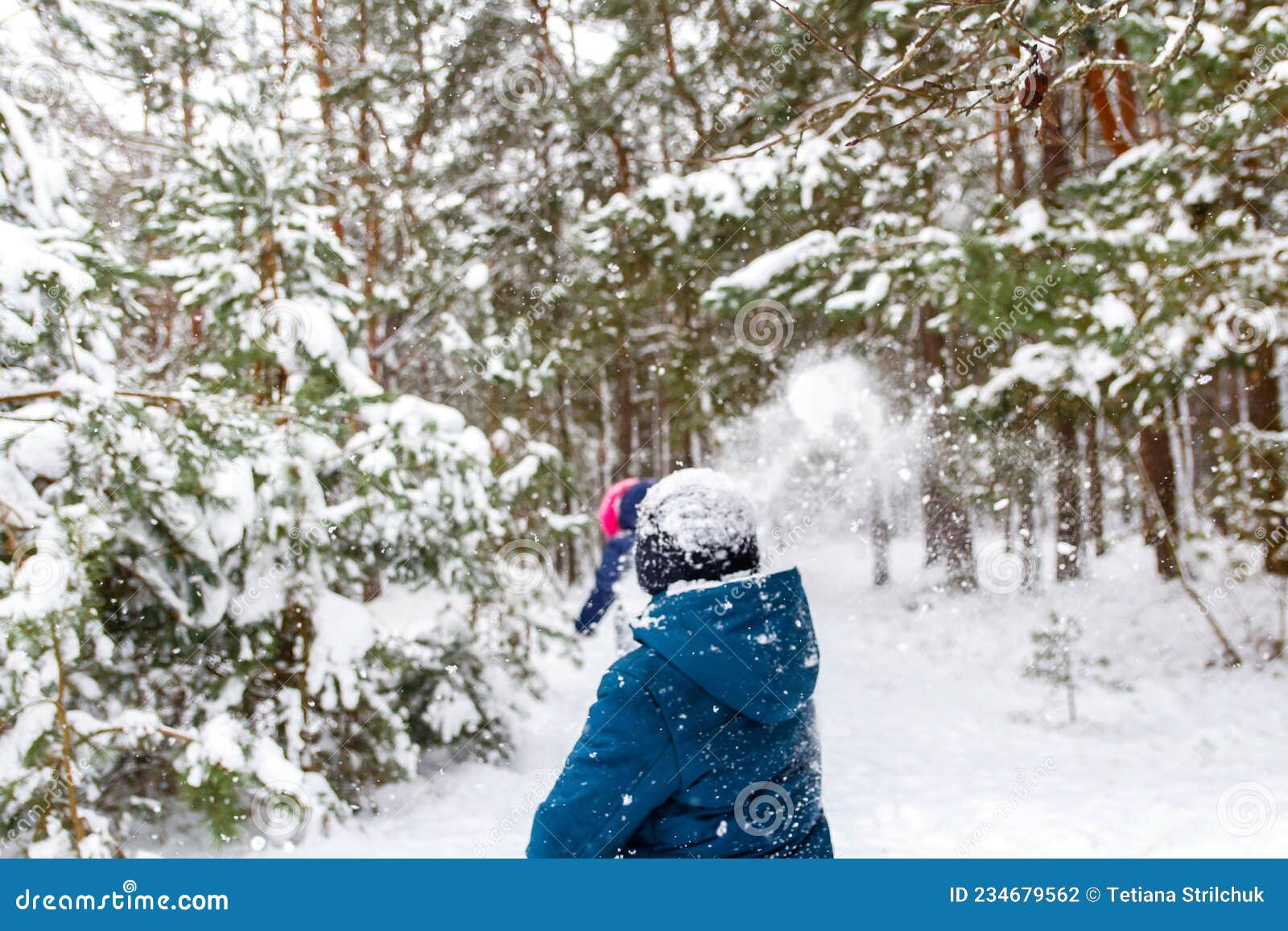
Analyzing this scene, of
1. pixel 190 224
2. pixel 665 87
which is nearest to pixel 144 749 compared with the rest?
pixel 190 224

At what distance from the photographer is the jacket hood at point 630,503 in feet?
14.7

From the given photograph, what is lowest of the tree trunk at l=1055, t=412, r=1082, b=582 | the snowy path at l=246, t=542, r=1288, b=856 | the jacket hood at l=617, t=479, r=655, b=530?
the snowy path at l=246, t=542, r=1288, b=856

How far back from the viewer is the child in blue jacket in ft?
5.20

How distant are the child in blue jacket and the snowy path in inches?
127

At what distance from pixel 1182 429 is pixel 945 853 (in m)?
10.5

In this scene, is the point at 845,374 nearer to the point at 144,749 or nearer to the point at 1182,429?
the point at 1182,429

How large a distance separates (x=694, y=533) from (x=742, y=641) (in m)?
0.27

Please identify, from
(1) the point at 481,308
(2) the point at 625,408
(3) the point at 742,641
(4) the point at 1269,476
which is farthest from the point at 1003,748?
(2) the point at 625,408

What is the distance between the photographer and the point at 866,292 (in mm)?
6359

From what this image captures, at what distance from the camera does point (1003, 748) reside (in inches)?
254

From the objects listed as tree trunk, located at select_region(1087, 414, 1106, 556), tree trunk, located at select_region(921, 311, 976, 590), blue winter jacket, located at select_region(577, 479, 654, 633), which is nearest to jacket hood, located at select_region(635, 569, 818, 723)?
blue winter jacket, located at select_region(577, 479, 654, 633)

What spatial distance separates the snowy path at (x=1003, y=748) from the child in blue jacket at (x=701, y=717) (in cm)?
322

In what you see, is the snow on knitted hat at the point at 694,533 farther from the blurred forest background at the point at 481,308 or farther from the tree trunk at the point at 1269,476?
the tree trunk at the point at 1269,476

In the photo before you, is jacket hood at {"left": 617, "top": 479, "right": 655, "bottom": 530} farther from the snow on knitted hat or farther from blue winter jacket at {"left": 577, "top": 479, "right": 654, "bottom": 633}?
the snow on knitted hat
